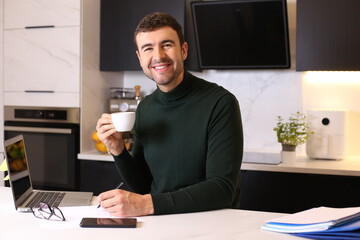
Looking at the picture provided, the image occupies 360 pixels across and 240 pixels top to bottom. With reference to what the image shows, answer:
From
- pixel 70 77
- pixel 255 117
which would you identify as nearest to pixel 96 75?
pixel 70 77

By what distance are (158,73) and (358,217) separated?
0.89 meters

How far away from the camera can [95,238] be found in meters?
1.24

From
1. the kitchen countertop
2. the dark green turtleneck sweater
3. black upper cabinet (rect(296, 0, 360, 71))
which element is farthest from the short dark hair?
black upper cabinet (rect(296, 0, 360, 71))

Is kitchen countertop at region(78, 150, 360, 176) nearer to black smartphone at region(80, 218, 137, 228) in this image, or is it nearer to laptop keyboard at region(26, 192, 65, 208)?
laptop keyboard at region(26, 192, 65, 208)

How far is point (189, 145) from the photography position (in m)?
1.82

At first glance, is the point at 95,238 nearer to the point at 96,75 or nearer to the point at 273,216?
the point at 273,216

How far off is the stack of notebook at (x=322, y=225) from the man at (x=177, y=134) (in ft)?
0.92

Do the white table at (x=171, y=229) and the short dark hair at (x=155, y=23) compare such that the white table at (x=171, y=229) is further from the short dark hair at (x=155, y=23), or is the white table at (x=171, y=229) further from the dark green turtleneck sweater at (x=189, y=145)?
the short dark hair at (x=155, y=23)

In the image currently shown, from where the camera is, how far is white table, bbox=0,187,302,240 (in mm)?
1262

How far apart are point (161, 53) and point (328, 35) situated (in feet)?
5.05

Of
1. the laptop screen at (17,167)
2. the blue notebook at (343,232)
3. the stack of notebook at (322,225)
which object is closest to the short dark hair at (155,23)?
the laptop screen at (17,167)

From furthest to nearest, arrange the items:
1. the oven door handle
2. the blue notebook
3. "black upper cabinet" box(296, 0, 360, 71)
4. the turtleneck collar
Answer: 1. the oven door handle
2. "black upper cabinet" box(296, 0, 360, 71)
3. the turtleneck collar
4. the blue notebook

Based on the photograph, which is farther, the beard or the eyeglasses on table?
the beard

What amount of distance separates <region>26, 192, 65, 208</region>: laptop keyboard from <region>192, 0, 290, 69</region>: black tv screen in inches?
71.4
